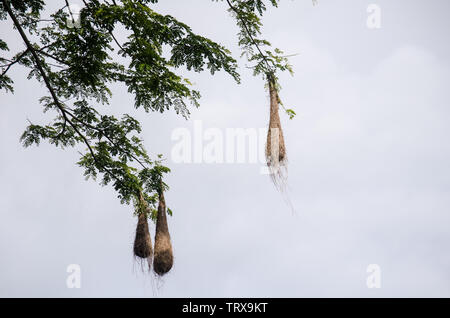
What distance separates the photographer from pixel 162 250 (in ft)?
14.8

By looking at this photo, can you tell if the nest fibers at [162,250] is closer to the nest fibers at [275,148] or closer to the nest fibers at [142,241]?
the nest fibers at [142,241]

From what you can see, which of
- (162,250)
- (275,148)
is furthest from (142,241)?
(275,148)

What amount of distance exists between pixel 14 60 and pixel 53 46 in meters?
1.00

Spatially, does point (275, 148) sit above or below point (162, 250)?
above

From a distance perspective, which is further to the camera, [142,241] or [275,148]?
[142,241]

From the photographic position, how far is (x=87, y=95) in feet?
22.3

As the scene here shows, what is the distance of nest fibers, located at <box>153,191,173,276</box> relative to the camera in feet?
14.7

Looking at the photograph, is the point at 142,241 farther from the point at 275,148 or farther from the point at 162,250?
the point at 275,148

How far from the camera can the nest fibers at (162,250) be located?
176 inches

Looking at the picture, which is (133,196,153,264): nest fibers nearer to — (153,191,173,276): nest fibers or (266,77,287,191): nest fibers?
(153,191,173,276): nest fibers

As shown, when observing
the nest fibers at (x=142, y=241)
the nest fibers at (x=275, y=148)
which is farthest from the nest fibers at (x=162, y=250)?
the nest fibers at (x=275, y=148)

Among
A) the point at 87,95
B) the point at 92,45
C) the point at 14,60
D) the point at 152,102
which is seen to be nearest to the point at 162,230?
the point at 152,102

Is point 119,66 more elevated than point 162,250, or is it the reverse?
point 119,66
